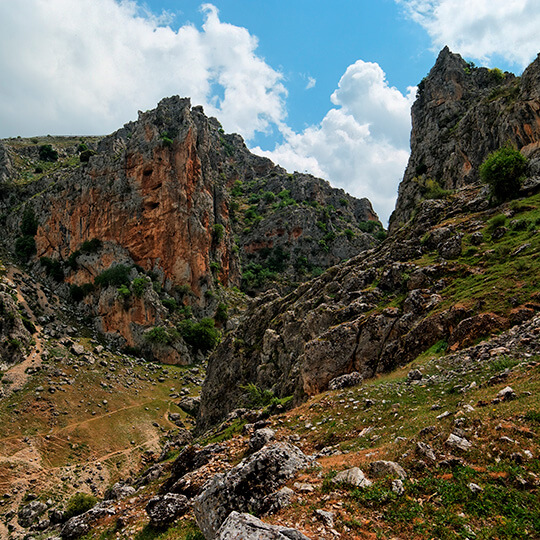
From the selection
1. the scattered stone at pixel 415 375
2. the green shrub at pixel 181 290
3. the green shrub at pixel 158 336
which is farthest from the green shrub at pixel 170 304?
the scattered stone at pixel 415 375

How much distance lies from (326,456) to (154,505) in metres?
7.14

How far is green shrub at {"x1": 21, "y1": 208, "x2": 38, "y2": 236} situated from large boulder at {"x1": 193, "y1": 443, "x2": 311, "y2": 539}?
95.7 metres

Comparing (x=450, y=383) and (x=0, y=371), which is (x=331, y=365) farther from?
(x=0, y=371)

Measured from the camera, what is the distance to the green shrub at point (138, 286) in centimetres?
7444

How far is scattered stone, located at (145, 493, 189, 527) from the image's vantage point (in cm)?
1252

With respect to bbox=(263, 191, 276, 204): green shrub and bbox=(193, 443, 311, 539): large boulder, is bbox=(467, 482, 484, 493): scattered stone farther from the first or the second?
bbox=(263, 191, 276, 204): green shrub

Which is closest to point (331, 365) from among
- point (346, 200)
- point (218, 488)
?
point (218, 488)

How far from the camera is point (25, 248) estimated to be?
8238 cm

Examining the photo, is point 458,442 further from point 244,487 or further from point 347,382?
point 347,382

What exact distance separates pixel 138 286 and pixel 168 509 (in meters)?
67.5

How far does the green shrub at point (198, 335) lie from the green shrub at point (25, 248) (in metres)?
40.9

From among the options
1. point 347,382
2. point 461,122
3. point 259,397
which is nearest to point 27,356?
point 259,397

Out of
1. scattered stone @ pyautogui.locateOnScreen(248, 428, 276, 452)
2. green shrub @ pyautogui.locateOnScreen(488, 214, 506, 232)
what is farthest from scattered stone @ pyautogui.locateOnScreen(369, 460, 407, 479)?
green shrub @ pyautogui.locateOnScreen(488, 214, 506, 232)

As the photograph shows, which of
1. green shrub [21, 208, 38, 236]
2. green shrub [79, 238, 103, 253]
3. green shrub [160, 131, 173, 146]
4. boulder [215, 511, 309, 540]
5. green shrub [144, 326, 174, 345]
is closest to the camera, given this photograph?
boulder [215, 511, 309, 540]
